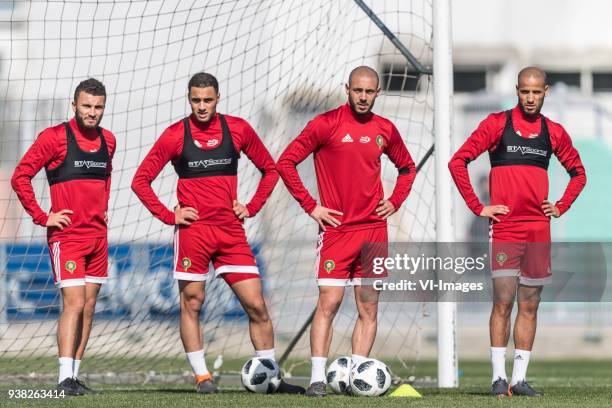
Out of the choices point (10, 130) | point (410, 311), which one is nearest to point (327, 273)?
point (410, 311)

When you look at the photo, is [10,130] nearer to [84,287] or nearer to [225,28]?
[225,28]

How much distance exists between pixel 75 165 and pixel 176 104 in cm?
246

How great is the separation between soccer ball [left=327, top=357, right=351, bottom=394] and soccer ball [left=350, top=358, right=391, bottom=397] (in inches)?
4.7

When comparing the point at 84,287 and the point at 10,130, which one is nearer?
the point at 84,287

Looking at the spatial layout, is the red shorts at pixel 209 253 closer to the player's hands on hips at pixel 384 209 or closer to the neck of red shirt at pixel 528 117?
the player's hands on hips at pixel 384 209

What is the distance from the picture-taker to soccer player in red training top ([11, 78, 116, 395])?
7.80 meters

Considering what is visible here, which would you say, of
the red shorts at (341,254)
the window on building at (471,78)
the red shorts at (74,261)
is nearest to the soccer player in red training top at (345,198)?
the red shorts at (341,254)

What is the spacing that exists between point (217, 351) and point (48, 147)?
3.48 metres

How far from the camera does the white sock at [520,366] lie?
7.54 metres

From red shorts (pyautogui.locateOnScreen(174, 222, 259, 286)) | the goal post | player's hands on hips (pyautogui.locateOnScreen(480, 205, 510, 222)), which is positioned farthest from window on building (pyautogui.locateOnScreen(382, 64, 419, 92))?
red shorts (pyautogui.locateOnScreen(174, 222, 259, 286))

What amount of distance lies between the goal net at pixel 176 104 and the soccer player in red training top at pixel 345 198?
1.48m

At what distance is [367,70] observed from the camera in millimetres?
7516

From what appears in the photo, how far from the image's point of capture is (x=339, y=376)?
7496 millimetres

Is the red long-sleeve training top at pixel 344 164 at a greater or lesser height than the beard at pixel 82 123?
lesser
